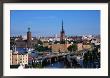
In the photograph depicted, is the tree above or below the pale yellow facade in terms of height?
above

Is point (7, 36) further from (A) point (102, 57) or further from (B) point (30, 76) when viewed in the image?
(A) point (102, 57)

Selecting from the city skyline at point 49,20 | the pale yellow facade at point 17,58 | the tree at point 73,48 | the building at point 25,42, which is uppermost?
the city skyline at point 49,20

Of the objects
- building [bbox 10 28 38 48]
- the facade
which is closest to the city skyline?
building [bbox 10 28 38 48]

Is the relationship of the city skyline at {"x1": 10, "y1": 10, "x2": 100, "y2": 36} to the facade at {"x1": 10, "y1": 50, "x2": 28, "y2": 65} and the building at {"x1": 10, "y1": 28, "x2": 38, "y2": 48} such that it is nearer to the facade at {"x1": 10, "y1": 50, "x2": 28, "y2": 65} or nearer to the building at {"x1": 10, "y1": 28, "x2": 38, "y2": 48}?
the building at {"x1": 10, "y1": 28, "x2": 38, "y2": 48}

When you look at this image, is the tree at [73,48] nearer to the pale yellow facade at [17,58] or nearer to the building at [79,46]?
the building at [79,46]

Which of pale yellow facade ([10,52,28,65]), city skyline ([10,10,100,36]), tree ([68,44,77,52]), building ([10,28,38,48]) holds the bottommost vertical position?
pale yellow facade ([10,52,28,65])

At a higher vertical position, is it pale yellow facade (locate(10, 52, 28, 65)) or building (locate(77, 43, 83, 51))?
building (locate(77, 43, 83, 51))

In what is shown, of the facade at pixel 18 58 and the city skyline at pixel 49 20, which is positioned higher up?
the city skyline at pixel 49 20

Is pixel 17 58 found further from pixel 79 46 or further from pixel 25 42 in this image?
pixel 79 46

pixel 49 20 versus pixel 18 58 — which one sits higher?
pixel 49 20

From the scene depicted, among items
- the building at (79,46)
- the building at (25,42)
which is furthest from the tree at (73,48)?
the building at (25,42)

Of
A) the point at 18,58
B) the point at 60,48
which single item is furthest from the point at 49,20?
the point at 18,58

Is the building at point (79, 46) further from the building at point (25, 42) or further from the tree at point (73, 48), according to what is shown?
the building at point (25, 42)

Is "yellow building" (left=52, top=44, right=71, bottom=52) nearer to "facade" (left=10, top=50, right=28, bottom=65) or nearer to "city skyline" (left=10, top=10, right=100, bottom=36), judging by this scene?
"city skyline" (left=10, top=10, right=100, bottom=36)
